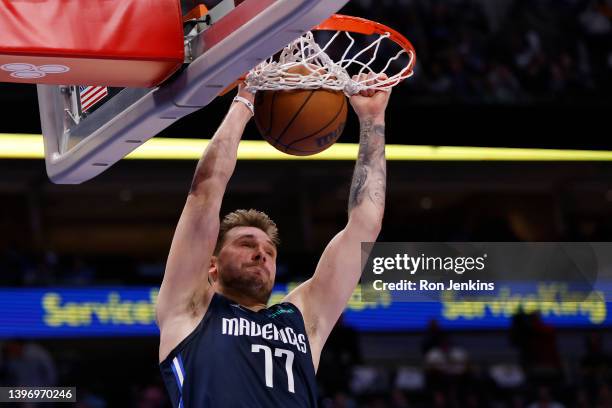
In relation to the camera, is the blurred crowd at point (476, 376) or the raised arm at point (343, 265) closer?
the raised arm at point (343, 265)

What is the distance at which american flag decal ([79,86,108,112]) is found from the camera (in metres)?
3.27

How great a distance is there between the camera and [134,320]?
31.6 ft

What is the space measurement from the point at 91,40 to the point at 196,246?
2.34 feet

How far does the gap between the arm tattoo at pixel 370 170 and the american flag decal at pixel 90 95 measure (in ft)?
3.13

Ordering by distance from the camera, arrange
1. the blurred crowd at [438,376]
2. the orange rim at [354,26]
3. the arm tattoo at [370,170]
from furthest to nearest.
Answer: the blurred crowd at [438,376] → the arm tattoo at [370,170] → the orange rim at [354,26]

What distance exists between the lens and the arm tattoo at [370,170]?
3.52m

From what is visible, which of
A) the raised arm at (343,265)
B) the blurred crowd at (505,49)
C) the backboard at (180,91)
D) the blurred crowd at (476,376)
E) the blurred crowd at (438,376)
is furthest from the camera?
the blurred crowd at (505,49)

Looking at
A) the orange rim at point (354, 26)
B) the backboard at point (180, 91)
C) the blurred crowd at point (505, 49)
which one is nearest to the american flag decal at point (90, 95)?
the backboard at point (180, 91)

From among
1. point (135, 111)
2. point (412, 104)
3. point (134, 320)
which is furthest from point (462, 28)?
point (135, 111)

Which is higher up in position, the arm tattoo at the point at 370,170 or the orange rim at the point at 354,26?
the orange rim at the point at 354,26

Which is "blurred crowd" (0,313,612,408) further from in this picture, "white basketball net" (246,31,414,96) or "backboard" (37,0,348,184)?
"white basketball net" (246,31,414,96)

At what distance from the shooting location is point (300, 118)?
3238 mm

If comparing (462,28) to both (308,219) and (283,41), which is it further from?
(283,41)

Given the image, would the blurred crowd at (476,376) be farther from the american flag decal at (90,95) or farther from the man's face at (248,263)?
the american flag decal at (90,95)
